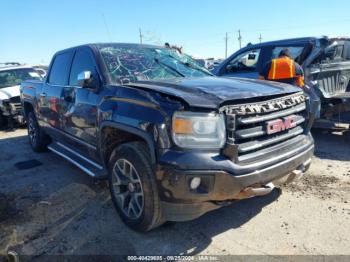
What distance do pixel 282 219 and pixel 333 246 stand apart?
59 cm

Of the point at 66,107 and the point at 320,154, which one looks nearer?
the point at 66,107

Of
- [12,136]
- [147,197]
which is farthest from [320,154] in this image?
[12,136]

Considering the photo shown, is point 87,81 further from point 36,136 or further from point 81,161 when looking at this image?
point 36,136

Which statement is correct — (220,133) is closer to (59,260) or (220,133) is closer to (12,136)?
(59,260)

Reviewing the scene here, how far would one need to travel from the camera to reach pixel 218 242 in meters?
3.10

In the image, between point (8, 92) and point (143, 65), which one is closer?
point (143, 65)

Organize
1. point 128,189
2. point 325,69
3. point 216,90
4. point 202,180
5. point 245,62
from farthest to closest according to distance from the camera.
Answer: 1. point 245,62
2. point 325,69
3. point 128,189
4. point 216,90
5. point 202,180

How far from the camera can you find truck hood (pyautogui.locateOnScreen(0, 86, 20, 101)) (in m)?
9.36

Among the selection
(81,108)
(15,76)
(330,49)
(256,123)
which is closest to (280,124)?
(256,123)

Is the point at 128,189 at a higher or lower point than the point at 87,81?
lower

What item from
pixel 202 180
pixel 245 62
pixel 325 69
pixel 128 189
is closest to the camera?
pixel 202 180

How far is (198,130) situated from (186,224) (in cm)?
123

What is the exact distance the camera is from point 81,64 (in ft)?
14.4

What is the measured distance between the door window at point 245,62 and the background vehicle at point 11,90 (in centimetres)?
599
